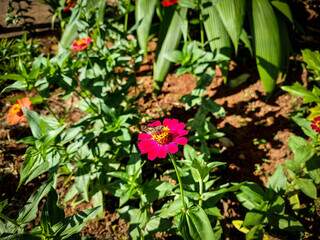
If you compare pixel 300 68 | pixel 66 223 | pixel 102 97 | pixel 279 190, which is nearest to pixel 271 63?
pixel 300 68

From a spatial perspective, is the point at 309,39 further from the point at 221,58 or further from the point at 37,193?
the point at 37,193

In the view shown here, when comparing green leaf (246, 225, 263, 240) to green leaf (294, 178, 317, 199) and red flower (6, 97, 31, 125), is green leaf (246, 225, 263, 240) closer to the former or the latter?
green leaf (294, 178, 317, 199)

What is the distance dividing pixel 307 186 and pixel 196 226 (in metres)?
0.59

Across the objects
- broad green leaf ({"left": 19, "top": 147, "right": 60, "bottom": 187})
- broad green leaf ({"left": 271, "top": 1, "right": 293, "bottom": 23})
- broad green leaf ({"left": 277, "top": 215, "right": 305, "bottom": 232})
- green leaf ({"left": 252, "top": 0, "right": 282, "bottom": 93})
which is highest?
broad green leaf ({"left": 271, "top": 1, "right": 293, "bottom": 23})

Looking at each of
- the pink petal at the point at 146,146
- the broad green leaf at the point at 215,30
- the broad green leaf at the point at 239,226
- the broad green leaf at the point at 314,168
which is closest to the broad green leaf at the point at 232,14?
the broad green leaf at the point at 215,30

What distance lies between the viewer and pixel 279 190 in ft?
4.38

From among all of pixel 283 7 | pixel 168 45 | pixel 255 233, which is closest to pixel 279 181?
pixel 255 233

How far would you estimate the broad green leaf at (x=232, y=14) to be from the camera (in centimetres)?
190

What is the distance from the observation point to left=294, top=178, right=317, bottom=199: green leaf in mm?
1313

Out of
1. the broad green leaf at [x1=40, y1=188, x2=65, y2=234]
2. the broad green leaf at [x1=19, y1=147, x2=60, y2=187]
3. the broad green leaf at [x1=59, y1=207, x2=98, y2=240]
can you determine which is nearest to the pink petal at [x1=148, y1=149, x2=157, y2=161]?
the broad green leaf at [x1=59, y1=207, x2=98, y2=240]

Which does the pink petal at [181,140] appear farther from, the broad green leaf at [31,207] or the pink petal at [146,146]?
the broad green leaf at [31,207]

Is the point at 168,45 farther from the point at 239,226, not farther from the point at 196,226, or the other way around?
the point at 196,226

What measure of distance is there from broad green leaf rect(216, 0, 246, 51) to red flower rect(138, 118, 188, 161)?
1.04 meters

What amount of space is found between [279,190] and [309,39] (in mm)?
1561
